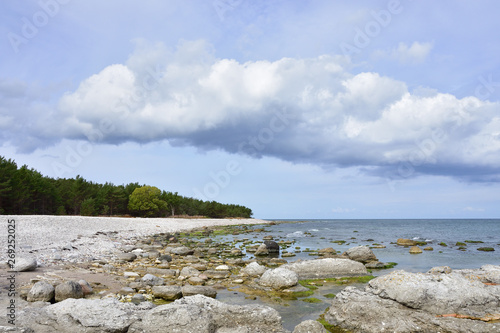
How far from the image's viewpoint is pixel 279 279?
46.5 ft

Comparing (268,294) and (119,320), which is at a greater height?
(119,320)

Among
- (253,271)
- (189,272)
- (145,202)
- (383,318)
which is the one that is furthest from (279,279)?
(145,202)

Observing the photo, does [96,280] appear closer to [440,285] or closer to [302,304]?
[302,304]

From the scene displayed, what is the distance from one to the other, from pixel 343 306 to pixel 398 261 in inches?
653

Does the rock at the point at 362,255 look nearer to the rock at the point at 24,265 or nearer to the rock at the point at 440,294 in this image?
the rock at the point at 440,294

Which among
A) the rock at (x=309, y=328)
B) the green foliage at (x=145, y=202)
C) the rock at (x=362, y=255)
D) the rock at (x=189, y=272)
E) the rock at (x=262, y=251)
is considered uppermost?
the green foliage at (x=145, y=202)

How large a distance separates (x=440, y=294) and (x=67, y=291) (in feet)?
40.3

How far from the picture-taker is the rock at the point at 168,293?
12.0m

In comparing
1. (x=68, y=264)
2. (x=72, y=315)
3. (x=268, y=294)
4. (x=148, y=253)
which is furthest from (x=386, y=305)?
(x=148, y=253)

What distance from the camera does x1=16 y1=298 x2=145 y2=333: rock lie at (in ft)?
26.2

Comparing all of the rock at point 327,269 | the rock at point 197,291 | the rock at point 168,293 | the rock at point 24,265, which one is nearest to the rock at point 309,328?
the rock at point 197,291

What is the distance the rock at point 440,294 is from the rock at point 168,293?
696 centimetres

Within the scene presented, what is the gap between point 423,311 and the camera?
9.74m

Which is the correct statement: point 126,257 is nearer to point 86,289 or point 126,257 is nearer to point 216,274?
point 216,274
